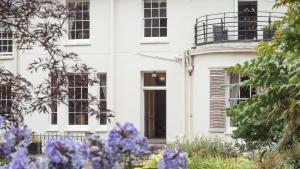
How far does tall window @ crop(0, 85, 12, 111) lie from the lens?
840 cm

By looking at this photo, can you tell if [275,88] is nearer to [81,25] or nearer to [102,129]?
[102,129]

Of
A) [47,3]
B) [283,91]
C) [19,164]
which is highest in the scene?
[47,3]

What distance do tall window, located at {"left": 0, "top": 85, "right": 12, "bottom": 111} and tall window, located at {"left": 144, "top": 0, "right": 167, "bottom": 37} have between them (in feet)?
55.1

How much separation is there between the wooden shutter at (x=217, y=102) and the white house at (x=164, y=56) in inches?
1.4

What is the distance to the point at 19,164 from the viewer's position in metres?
3.16

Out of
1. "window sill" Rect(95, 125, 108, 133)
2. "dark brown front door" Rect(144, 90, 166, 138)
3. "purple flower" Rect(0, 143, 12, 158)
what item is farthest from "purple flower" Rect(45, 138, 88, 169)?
"dark brown front door" Rect(144, 90, 166, 138)

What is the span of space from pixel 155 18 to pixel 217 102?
475 centimetres

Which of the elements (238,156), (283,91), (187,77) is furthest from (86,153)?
(187,77)

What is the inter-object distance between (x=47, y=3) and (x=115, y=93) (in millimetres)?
15703

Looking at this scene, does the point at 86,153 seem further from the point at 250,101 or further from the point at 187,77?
the point at 187,77

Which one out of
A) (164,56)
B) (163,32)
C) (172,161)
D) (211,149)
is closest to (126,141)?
(172,161)

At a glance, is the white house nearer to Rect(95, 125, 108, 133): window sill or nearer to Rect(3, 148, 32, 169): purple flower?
Rect(95, 125, 108, 133): window sill

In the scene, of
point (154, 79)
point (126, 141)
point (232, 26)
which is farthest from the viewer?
point (154, 79)

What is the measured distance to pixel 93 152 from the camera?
11.3 ft
